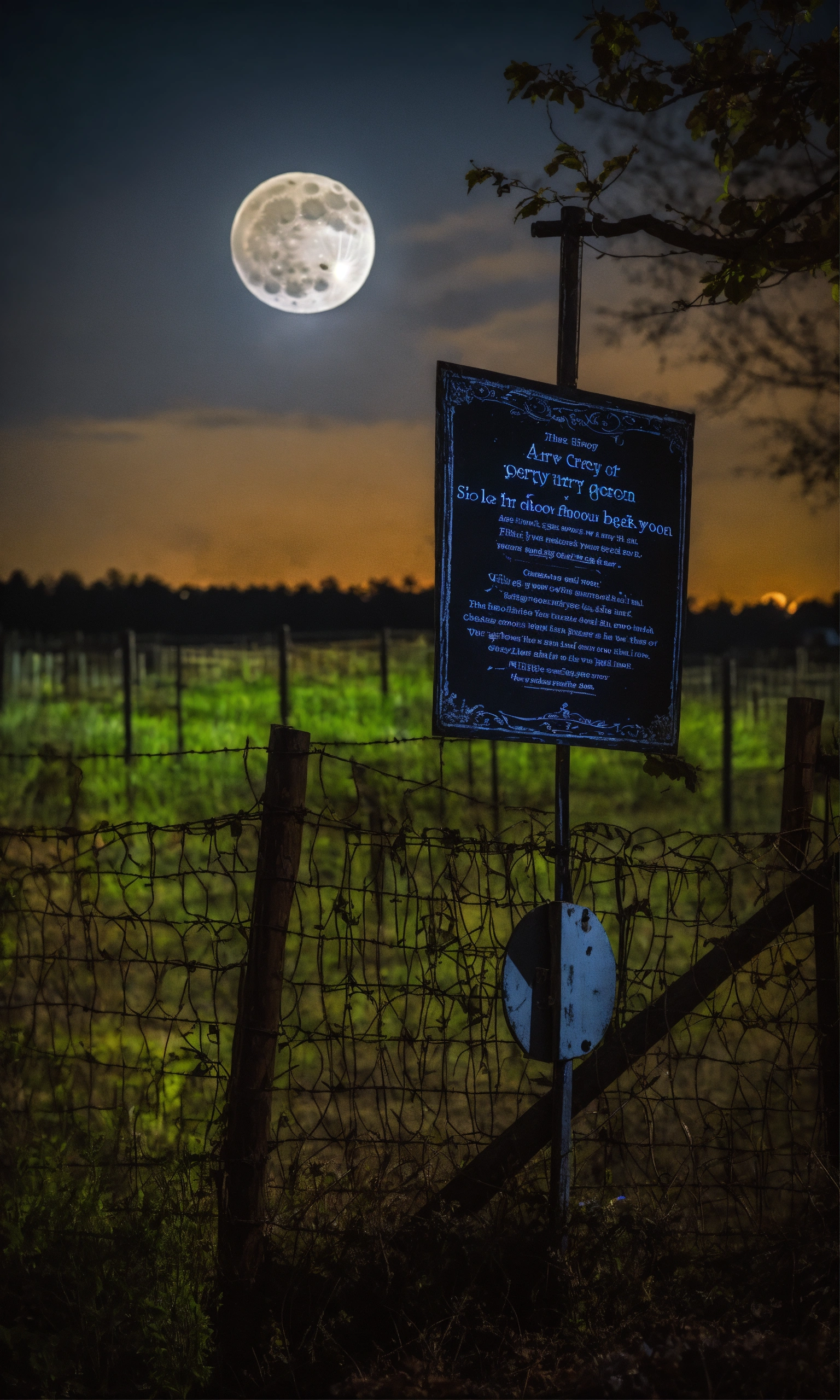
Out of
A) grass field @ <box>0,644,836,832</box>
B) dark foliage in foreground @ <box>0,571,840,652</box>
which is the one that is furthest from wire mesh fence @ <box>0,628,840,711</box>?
dark foliage in foreground @ <box>0,571,840,652</box>

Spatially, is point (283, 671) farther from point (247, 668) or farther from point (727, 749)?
point (247, 668)

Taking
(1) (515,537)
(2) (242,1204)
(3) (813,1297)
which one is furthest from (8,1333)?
(1) (515,537)

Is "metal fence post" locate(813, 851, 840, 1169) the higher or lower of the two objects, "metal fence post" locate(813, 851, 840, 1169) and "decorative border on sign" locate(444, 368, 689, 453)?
the lower

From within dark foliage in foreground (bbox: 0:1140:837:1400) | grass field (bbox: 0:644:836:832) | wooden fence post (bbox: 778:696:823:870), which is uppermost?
wooden fence post (bbox: 778:696:823:870)

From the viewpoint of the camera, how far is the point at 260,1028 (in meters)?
3.20

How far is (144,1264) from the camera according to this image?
3146 millimetres

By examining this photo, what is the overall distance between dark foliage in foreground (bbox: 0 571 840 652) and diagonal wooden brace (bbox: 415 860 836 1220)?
51.3 meters

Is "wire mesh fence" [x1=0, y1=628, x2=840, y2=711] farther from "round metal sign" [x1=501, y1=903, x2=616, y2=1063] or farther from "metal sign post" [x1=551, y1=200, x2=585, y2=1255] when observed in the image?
"round metal sign" [x1=501, y1=903, x2=616, y2=1063]

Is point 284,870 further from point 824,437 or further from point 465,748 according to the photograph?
point 465,748

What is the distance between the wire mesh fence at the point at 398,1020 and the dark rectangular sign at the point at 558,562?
457mm

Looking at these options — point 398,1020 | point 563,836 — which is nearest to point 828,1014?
point 563,836

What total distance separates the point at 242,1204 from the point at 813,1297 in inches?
71.6

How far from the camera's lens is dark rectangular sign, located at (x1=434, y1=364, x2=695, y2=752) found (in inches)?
133

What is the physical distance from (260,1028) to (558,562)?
1865 millimetres
